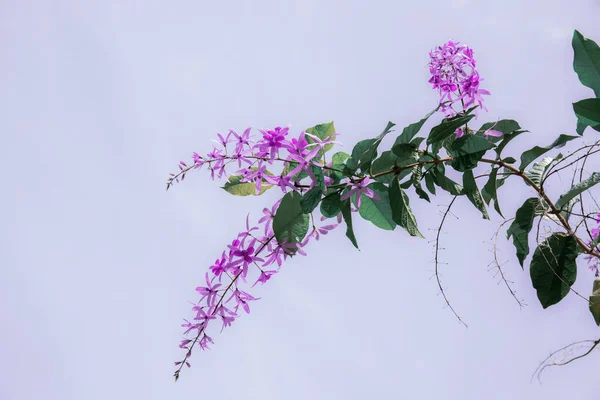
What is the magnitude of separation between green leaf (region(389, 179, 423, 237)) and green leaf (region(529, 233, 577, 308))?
215mm

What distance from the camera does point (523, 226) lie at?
2.91 feet

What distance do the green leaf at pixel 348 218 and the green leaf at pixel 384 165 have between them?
6cm

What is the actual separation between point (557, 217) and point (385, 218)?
0.29 metres

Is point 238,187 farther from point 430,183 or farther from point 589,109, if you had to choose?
point 589,109

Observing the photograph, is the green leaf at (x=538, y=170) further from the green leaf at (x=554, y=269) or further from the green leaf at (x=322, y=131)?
→ the green leaf at (x=322, y=131)

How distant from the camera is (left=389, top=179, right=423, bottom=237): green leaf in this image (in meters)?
0.80

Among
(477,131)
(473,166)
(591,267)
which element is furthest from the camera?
(591,267)

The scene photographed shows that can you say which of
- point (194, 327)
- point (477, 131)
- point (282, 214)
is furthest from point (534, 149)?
point (194, 327)

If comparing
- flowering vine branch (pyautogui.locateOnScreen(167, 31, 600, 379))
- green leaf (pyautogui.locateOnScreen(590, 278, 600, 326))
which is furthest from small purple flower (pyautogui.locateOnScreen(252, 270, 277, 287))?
green leaf (pyautogui.locateOnScreen(590, 278, 600, 326))

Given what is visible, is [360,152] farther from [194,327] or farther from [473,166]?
[194,327]

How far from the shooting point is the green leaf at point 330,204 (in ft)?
2.69

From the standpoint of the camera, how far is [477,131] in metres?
0.92

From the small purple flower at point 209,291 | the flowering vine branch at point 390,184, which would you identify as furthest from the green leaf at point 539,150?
the small purple flower at point 209,291

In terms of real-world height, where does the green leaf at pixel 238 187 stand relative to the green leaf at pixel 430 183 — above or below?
above
